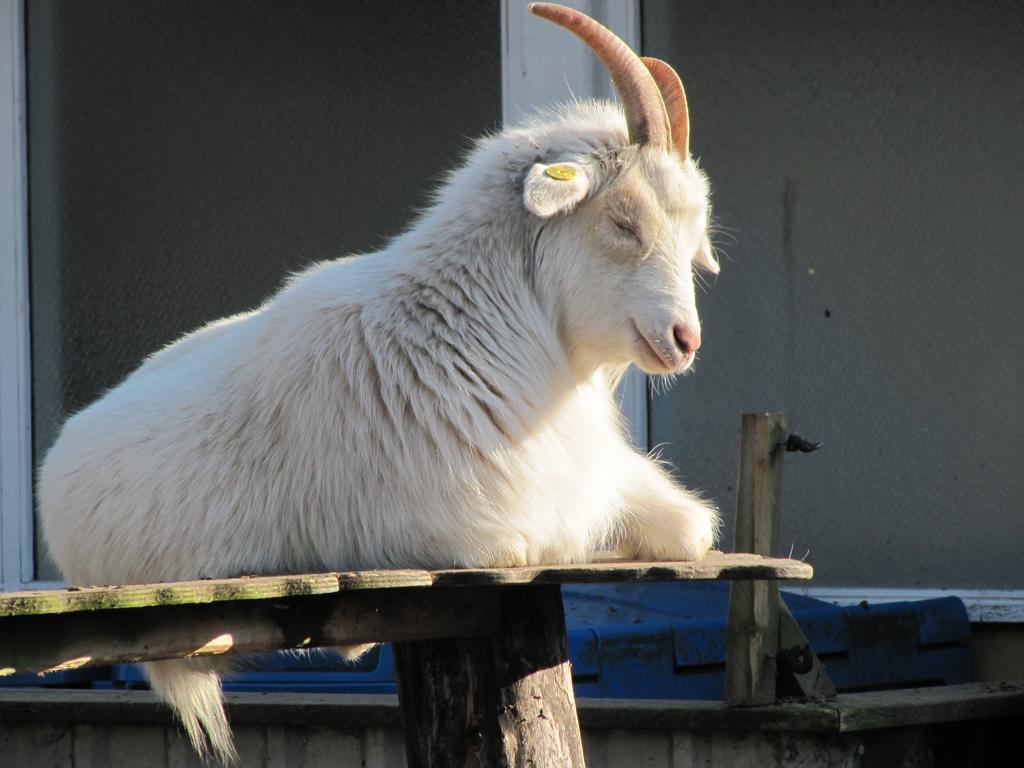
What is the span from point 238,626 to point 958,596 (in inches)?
128

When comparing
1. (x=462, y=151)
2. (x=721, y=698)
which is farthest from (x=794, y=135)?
(x=721, y=698)

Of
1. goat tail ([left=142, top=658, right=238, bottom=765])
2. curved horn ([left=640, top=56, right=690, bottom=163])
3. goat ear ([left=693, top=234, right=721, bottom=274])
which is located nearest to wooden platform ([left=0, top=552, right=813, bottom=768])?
goat tail ([left=142, top=658, right=238, bottom=765])

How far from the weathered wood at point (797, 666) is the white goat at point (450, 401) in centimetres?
129

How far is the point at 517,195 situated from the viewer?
2789 mm

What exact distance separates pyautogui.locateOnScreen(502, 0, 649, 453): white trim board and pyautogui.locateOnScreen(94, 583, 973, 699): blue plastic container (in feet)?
2.59

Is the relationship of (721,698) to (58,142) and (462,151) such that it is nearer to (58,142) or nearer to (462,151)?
(462,151)

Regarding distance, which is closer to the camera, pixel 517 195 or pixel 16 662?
pixel 16 662

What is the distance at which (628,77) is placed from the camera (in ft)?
8.87

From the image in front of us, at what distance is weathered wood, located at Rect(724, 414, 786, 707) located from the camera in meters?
3.97

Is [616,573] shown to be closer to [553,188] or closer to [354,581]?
[354,581]

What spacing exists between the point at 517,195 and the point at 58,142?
3927 millimetres

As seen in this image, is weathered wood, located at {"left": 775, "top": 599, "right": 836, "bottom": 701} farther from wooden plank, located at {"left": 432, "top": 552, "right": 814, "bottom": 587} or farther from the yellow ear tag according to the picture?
the yellow ear tag

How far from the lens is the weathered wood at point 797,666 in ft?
13.3

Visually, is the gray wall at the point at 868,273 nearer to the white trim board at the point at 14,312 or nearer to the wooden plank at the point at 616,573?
the white trim board at the point at 14,312
